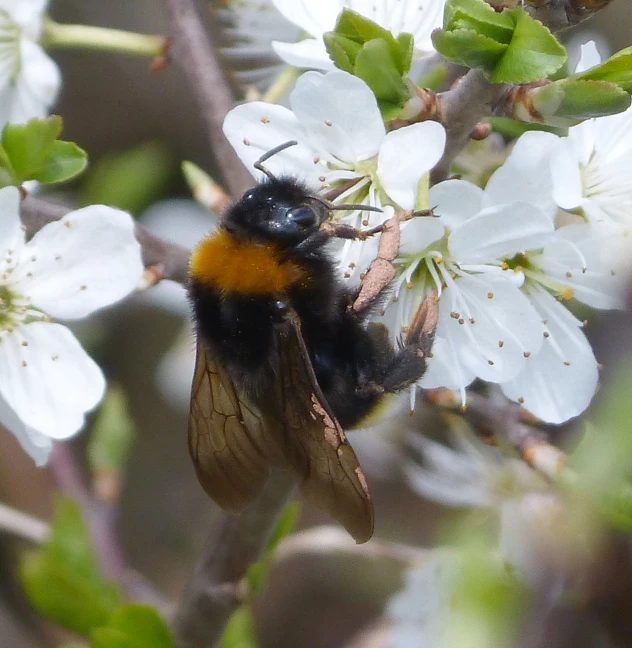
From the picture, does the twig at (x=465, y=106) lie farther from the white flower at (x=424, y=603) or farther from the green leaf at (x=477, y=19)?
the white flower at (x=424, y=603)

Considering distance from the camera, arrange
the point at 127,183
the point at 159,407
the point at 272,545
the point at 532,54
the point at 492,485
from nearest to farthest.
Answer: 1. the point at 532,54
2. the point at 272,545
3. the point at 492,485
4. the point at 127,183
5. the point at 159,407

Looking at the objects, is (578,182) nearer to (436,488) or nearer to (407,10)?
(407,10)

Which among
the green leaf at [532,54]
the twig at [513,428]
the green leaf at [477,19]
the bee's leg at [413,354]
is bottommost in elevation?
the twig at [513,428]

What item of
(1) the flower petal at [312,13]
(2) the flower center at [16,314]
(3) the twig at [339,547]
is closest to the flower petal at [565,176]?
(1) the flower petal at [312,13]

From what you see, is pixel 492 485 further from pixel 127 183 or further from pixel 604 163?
pixel 127 183

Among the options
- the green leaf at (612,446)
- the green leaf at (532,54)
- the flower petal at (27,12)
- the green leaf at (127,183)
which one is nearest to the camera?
the green leaf at (612,446)

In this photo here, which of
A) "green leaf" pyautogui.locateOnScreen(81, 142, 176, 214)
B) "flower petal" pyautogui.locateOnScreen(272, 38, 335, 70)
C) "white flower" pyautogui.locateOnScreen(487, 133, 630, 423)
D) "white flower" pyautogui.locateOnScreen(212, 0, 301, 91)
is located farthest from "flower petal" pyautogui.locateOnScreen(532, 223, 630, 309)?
"green leaf" pyautogui.locateOnScreen(81, 142, 176, 214)

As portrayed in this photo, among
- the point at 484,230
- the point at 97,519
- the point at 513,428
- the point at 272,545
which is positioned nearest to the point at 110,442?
the point at 97,519
